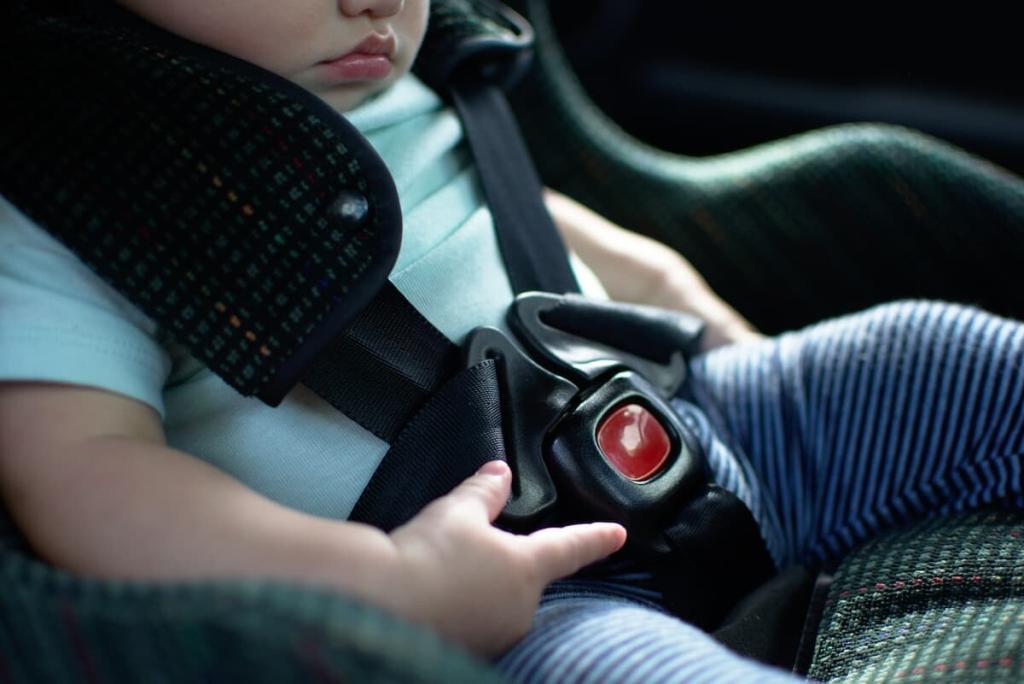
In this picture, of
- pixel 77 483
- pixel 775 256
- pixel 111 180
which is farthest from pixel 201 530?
pixel 775 256

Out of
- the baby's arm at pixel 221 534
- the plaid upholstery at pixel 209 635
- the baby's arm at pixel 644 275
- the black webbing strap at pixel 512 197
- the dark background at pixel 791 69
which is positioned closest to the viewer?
the plaid upholstery at pixel 209 635

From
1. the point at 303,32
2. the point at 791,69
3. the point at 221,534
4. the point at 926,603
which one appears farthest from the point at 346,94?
the point at 791,69

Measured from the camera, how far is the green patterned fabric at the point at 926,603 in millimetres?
514

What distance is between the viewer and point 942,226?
844 mm

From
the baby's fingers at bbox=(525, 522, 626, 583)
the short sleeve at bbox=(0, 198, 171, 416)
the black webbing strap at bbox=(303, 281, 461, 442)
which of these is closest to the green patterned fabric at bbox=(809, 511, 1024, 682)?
the baby's fingers at bbox=(525, 522, 626, 583)

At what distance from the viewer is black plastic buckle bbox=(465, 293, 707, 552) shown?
23.0 inches

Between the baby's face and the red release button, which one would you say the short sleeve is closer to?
the baby's face

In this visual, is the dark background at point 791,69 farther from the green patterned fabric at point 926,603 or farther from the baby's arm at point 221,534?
the baby's arm at point 221,534

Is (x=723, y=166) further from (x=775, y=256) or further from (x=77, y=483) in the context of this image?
(x=77, y=483)

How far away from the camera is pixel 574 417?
0.60m

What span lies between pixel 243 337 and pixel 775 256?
20.1 inches

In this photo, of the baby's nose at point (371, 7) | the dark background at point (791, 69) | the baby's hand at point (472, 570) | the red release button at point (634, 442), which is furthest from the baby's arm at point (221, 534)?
the dark background at point (791, 69)

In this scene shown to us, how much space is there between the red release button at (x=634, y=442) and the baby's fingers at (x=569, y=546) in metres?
0.08

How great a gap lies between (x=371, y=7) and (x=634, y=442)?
262 mm
